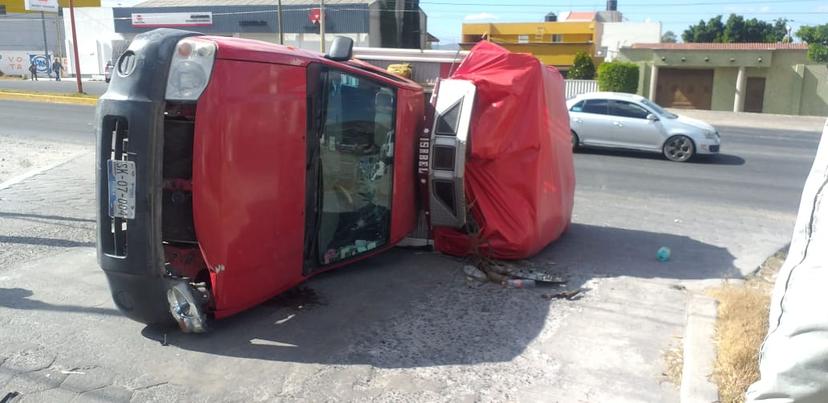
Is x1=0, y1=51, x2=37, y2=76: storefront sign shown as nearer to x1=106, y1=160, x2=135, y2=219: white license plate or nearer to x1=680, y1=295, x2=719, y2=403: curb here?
x1=106, y1=160, x2=135, y2=219: white license plate

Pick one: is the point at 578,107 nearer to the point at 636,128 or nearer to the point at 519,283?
the point at 636,128

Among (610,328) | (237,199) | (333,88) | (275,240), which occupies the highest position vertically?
(333,88)

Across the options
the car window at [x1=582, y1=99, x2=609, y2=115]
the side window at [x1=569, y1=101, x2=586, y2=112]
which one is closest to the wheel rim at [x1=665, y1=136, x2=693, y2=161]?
the car window at [x1=582, y1=99, x2=609, y2=115]

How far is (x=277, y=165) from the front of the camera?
4859 mm

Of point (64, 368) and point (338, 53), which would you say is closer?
point (64, 368)

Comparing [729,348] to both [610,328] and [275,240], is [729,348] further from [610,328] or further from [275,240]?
[275,240]

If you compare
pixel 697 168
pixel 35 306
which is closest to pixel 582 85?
pixel 697 168

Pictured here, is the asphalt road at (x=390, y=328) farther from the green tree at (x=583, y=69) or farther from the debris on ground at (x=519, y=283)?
the green tree at (x=583, y=69)

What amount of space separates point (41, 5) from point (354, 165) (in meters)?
61.9

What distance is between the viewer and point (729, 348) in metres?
4.37

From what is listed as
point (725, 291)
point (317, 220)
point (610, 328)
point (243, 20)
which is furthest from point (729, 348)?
point (243, 20)

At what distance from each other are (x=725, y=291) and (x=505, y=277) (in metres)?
1.82

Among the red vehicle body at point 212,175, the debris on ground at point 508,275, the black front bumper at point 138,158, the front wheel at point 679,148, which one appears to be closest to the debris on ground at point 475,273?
the debris on ground at point 508,275

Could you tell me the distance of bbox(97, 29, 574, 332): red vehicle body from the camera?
4.37 metres
